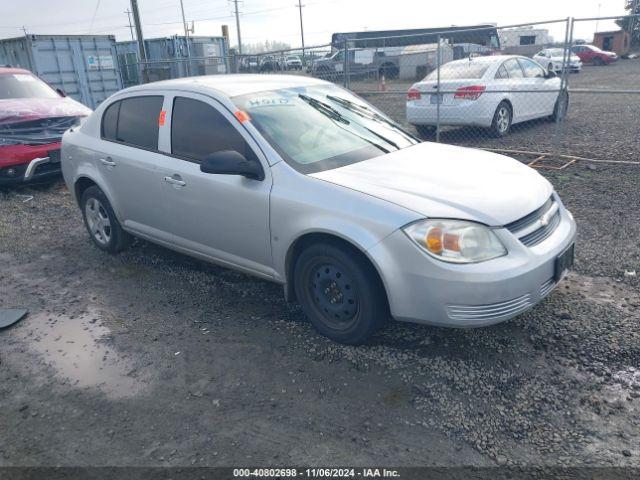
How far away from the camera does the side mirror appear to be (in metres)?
3.59

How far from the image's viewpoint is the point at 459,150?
433 cm

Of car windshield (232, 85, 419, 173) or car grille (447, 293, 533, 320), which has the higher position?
car windshield (232, 85, 419, 173)

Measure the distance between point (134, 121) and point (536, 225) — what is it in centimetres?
349

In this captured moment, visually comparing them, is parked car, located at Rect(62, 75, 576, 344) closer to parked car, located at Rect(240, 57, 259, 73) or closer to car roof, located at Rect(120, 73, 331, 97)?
car roof, located at Rect(120, 73, 331, 97)

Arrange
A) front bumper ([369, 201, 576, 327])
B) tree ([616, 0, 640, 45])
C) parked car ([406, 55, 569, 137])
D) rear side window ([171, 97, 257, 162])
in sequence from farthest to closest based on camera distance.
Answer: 1. tree ([616, 0, 640, 45])
2. parked car ([406, 55, 569, 137])
3. rear side window ([171, 97, 257, 162])
4. front bumper ([369, 201, 576, 327])

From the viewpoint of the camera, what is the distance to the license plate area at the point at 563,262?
3361 mm

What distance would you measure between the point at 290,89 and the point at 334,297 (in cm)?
187

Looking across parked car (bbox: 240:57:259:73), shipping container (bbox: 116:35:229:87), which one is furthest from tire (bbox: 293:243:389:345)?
shipping container (bbox: 116:35:229:87)

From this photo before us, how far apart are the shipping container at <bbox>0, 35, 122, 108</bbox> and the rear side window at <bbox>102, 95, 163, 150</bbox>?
33.9 feet

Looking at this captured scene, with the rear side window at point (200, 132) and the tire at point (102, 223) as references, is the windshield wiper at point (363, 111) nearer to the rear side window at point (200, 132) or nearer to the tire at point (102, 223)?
the rear side window at point (200, 132)

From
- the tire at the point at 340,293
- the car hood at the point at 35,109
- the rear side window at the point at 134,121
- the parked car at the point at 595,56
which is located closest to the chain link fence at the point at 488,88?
the car hood at the point at 35,109

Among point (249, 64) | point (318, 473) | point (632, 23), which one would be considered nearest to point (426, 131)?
point (249, 64)

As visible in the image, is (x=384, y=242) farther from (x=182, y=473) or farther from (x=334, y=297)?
(x=182, y=473)

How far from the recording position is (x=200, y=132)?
416 cm
